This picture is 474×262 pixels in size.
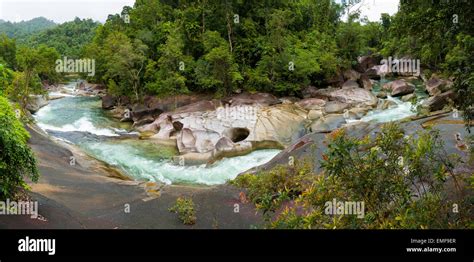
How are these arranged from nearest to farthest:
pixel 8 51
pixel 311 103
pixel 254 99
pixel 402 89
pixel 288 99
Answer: pixel 311 103, pixel 254 99, pixel 288 99, pixel 402 89, pixel 8 51

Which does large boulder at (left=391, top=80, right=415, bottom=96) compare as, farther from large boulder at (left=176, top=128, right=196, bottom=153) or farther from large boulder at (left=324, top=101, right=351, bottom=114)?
large boulder at (left=176, top=128, right=196, bottom=153)

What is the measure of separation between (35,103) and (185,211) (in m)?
28.8

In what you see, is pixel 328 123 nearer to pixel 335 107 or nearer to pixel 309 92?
pixel 335 107

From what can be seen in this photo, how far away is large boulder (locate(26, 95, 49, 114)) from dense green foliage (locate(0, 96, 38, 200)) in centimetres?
2492

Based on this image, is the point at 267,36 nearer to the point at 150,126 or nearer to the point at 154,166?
the point at 150,126

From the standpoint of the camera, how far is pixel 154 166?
18516mm

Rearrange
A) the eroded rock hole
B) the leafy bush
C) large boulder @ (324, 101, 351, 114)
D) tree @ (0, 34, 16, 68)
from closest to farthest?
the leafy bush → the eroded rock hole → large boulder @ (324, 101, 351, 114) → tree @ (0, 34, 16, 68)

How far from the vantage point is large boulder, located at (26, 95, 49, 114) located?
3084cm

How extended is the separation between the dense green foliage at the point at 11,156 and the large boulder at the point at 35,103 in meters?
24.9

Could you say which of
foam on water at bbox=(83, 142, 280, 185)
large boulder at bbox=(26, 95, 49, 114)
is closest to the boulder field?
foam on water at bbox=(83, 142, 280, 185)

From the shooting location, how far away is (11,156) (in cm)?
729

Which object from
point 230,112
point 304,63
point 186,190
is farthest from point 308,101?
point 186,190

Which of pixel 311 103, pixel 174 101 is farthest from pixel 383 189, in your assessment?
pixel 174 101

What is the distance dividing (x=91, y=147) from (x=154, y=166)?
16.5 ft
